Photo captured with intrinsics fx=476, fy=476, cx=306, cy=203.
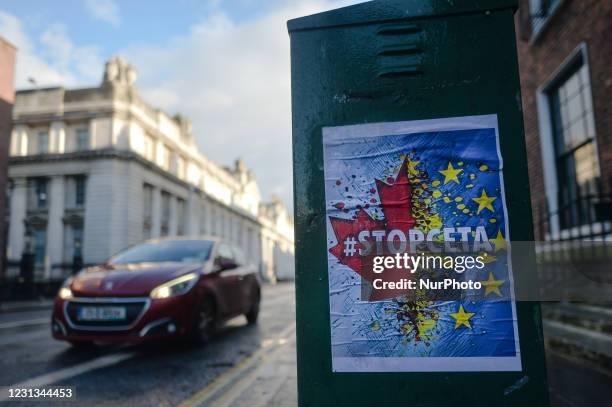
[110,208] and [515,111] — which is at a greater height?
[110,208]

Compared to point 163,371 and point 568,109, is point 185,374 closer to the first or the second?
point 163,371

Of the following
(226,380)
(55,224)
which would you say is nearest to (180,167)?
(55,224)

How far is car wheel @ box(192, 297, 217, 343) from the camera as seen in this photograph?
586 cm

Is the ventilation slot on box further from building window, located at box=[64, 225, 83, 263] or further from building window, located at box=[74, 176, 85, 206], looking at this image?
building window, located at box=[74, 176, 85, 206]

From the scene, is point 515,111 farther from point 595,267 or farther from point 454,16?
point 595,267

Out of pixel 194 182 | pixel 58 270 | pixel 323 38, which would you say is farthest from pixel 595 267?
pixel 194 182

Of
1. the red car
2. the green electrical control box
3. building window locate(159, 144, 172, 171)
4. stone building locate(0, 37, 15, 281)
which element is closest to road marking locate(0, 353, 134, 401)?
the red car

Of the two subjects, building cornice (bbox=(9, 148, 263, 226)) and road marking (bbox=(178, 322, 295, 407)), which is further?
building cornice (bbox=(9, 148, 263, 226))

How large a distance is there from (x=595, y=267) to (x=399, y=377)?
632 cm

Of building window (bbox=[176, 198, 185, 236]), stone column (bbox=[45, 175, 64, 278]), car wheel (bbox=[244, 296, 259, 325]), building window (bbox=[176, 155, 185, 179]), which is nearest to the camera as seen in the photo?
car wheel (bbox=[244, 296, 259, 325])

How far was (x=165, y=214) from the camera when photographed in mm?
45875

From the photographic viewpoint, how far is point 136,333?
5.17 m

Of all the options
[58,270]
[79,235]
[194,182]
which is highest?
[194,182]

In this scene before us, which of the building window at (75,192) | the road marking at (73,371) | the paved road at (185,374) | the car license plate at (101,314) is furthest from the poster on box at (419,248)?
the building window at (75,192)
